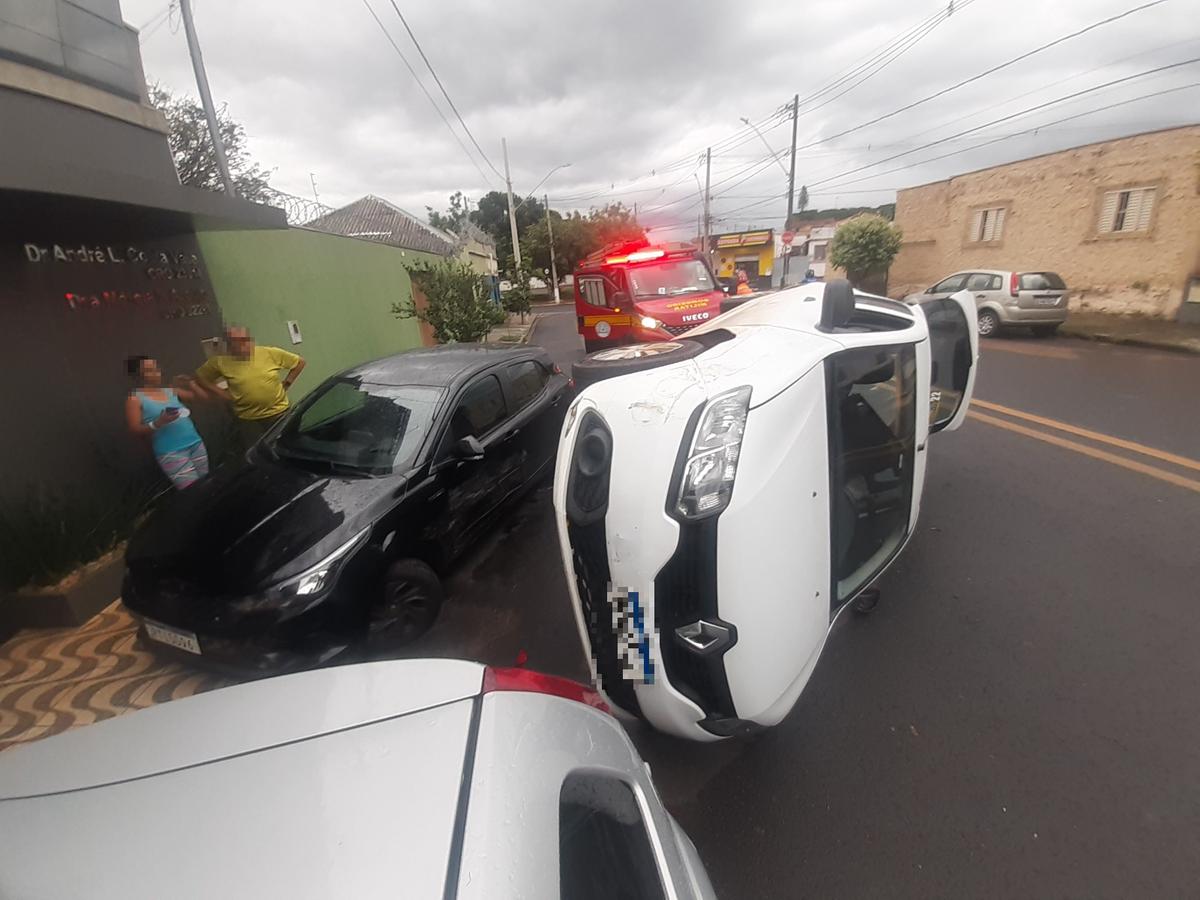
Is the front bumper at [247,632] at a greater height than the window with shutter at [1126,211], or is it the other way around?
the window with shutter at [1126,211]

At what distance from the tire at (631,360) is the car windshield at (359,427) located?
124 centimetres

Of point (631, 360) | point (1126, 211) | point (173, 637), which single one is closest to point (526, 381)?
point (631, 360)

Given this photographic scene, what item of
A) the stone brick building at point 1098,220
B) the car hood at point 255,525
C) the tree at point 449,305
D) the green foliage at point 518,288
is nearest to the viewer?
the car hood at point 255,525

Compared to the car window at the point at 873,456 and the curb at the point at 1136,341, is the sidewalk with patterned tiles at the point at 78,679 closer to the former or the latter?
the car window at the point at 873,456

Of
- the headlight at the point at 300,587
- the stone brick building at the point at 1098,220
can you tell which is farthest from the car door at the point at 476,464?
the stone brick building at the point at 1098,220

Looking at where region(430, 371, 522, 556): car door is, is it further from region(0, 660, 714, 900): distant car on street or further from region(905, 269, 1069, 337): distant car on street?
region(905, 269, 1069, 337): distant car on street

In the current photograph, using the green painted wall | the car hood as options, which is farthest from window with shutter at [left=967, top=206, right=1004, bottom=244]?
the car hood

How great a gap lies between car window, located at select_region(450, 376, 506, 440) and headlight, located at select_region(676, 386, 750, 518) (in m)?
2.15

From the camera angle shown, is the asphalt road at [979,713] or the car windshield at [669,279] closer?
the asphalt road at [979,713]

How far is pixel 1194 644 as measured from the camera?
250cm

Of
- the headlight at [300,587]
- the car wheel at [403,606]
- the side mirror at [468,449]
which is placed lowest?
the car wheel at [403,606]

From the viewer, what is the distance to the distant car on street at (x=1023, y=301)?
1071cm

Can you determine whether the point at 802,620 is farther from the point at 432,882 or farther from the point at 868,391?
the point at 868,391

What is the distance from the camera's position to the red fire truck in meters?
8.27
